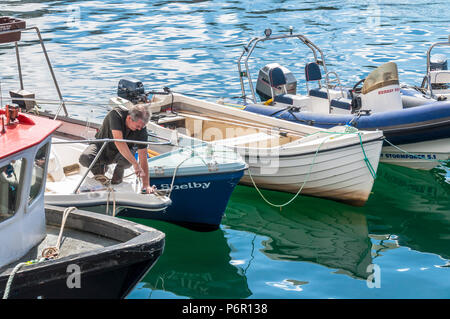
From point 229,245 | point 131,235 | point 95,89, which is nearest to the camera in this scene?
point 131,235

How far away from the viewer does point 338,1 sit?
1128 inches

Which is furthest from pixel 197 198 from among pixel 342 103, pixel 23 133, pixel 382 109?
pixel 342 103

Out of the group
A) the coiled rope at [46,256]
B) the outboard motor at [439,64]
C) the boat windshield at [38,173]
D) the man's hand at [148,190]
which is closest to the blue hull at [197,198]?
the man's hand at [148,190]

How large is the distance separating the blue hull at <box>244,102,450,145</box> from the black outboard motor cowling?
8.81ft

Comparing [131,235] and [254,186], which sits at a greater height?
[131,235]

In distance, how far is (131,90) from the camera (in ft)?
30.2

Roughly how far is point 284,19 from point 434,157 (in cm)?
1526

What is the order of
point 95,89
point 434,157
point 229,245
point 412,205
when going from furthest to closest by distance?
point 95,89 → point 434,157 → point 412,205 → point 229,245

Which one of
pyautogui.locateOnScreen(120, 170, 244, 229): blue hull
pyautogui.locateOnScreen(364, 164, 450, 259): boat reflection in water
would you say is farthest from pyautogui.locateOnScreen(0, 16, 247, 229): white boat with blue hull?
pyautogui.locateOnScreen(364, 164, 450, 259): boat reflection in water

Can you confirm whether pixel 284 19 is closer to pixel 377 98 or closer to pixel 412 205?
pixel 377 98

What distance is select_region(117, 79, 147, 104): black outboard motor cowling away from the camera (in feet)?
30.1

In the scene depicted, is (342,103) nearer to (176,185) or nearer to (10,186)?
(176,185)

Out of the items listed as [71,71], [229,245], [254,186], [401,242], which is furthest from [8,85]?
[401,242]

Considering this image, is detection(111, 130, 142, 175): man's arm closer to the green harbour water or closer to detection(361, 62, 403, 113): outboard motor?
the green harbour water
